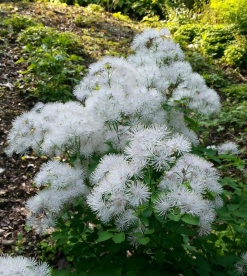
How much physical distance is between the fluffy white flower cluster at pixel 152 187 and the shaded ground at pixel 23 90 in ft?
5.09

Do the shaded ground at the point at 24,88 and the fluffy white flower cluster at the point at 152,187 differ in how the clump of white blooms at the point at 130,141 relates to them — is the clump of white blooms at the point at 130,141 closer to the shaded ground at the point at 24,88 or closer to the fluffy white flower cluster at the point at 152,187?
the fluffy white flower cluster at the point at 152,187

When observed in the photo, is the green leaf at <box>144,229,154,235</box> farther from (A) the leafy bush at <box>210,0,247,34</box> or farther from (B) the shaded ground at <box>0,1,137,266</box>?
(A) the leafy bush at <box>210,0,247,34</box>

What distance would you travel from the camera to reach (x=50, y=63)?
4.80m

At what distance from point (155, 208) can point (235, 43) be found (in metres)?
5.26

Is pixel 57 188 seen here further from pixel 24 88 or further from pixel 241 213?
pixel 24 88

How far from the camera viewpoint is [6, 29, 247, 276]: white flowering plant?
1.65 m

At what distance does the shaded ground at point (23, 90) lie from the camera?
3189 millimetres

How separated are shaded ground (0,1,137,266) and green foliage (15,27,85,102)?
137 millimetres

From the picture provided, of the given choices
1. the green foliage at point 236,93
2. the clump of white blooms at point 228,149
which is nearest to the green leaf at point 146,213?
the clump of white blooms at point 228,149

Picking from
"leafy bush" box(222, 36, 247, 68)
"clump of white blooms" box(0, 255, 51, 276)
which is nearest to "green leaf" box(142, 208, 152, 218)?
"clump of white blooms" box(0, 255, 51, 276)

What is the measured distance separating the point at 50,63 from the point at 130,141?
9.97 feet

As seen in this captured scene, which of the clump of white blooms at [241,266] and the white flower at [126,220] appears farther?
the clump of white blooms at [241,266]

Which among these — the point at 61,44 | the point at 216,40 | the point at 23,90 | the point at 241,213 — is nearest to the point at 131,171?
the point at 241,213

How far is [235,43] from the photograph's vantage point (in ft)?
20.9
